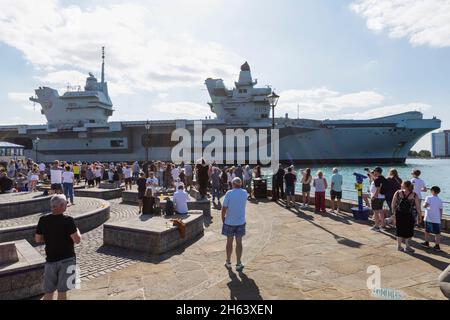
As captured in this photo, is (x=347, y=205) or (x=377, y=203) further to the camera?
(x=347, y=205)

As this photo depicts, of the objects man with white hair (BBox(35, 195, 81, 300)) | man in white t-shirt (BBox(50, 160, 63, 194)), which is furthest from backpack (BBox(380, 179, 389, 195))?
man in white t-shirt (BBox(50, 160, 63, 194))

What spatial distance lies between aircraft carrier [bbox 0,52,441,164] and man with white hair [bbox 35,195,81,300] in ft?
144

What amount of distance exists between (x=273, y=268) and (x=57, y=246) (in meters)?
3.81

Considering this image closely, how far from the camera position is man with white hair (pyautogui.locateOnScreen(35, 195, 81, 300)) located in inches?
152

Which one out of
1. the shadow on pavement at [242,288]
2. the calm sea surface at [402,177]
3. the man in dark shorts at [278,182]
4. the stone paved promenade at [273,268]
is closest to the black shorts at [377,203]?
the stone paved promenade at [273,268]

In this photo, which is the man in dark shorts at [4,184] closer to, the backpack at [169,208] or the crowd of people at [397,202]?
the backpack at [169,208]

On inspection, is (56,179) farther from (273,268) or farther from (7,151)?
(7,151)

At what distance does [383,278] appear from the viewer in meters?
5.11

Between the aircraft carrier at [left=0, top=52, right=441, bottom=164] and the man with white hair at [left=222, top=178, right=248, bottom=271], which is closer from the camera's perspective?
the man with white hair at [left=222, top=178, right=248, bottom=271]

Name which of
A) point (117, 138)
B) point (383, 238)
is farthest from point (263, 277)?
point (117, 138)

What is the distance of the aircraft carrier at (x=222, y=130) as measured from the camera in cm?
4962

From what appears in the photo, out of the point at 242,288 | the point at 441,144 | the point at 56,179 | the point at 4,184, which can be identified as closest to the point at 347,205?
the point at 242,288

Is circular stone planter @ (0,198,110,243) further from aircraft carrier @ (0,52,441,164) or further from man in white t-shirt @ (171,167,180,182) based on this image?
aircraft carrier @ (0,52,441,164)

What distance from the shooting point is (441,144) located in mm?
181750
